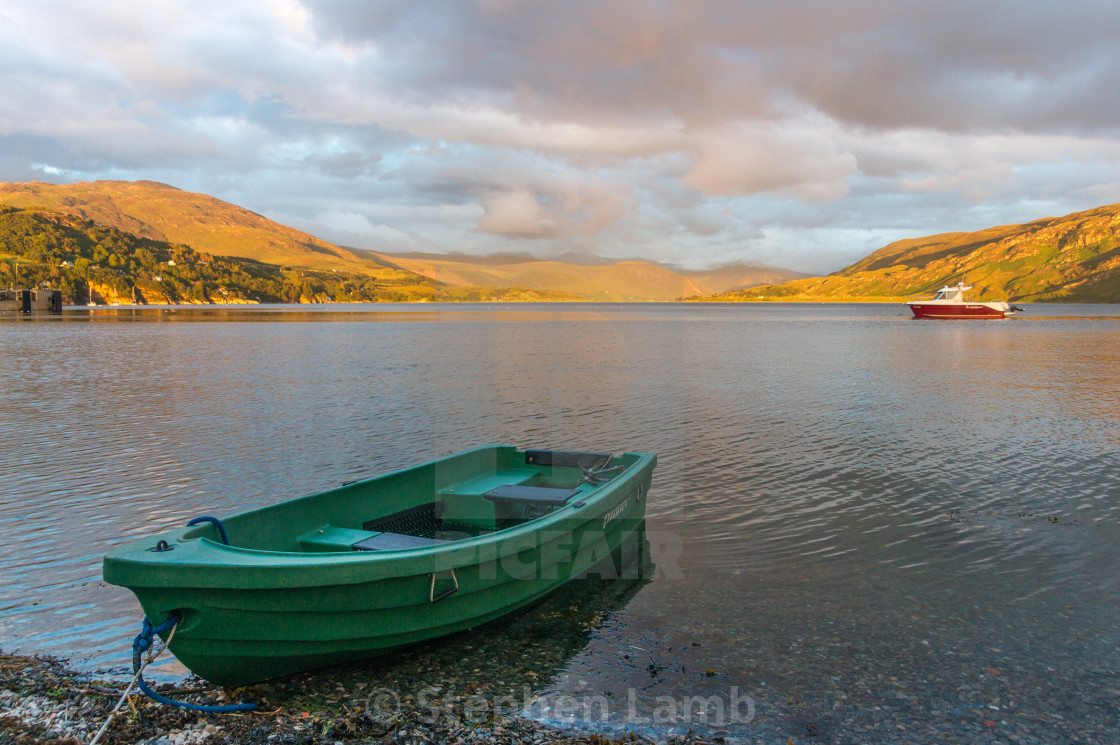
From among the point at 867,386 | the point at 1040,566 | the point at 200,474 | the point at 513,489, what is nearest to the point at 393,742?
A: the point at 513,489

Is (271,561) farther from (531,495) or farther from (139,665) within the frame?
(531,495)

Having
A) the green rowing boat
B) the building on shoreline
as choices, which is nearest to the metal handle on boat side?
the green rowing boat

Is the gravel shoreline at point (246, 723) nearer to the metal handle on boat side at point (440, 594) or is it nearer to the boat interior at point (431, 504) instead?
the metal handle on boat side at point (440, 594)

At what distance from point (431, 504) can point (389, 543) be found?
102 inches

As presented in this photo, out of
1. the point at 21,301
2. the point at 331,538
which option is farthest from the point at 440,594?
the point at 21,301

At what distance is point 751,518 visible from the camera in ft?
49.2

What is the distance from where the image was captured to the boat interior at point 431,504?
985 centimetres

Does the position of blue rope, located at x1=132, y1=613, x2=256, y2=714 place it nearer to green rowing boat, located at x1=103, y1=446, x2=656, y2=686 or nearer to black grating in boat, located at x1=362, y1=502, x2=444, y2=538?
green rowing boat, located at x1=103, y1=446, x2=656, y2=686

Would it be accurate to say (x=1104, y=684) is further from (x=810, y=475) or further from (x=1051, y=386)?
(x=1051, y=386)

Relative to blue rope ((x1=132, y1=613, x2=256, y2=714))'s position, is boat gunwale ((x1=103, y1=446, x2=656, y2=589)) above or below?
above

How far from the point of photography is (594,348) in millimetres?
72000

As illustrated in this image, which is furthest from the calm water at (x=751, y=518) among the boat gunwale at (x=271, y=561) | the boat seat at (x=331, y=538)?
the boat seat at (x=331, y=538)

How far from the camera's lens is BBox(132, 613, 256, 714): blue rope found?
7.00 m

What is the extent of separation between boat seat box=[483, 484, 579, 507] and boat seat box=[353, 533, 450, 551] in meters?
2.24
